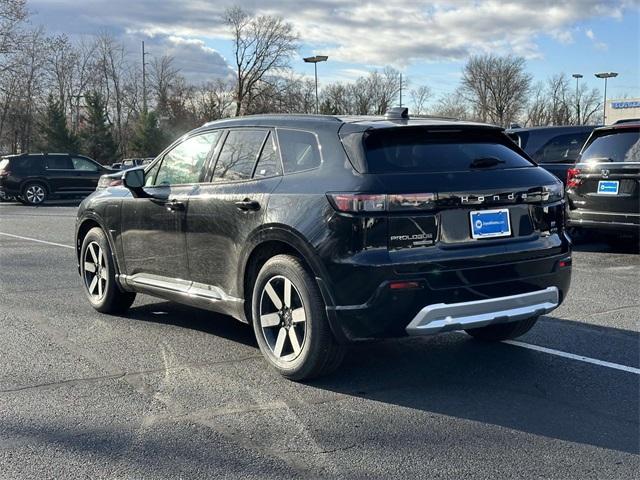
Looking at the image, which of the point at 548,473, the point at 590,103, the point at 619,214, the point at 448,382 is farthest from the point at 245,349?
the point at 590,103

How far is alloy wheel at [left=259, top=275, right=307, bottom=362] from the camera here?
14.6ft

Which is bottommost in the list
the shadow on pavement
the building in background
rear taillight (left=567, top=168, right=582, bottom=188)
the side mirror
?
the shadow on pavement

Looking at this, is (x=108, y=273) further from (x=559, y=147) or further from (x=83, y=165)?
(x=83, y=165)

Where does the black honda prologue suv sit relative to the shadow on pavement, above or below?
above

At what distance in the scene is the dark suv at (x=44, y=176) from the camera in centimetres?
2295

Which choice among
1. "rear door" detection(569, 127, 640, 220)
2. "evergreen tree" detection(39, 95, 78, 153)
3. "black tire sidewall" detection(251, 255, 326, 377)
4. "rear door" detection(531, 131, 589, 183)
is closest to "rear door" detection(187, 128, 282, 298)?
"black tire sidewall" detection(251, 255, 326, 377)

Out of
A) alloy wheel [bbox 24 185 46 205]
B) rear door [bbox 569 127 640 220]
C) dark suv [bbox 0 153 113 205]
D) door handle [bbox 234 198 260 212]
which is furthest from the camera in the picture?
alloy wheel [bbox 24 185 46 205]

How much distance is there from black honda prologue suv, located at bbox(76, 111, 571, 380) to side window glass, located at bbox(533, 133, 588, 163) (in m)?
6.83

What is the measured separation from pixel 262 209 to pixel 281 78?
6565 cm

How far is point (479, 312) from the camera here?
416 centimetres

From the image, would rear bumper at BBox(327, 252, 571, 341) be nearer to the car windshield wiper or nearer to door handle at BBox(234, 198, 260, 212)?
the car windshield wiper

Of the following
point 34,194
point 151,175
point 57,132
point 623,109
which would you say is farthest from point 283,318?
point 623,109

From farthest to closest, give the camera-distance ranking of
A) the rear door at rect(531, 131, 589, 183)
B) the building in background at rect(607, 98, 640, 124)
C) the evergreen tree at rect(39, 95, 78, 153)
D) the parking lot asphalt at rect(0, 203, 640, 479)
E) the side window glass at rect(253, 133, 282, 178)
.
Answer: the building in background at rect(607, 98, 640, 124)
the evergreen tree at rect(39, 95, 78, 153)
the rear door at rect(531, 131, 589, 183)
the side window glass at rect(253, 133, 282, 178)
the parking lot asphalt at rect(0, 203, 640, 479)

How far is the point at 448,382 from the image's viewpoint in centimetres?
452
